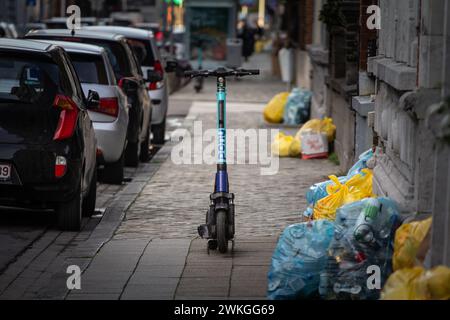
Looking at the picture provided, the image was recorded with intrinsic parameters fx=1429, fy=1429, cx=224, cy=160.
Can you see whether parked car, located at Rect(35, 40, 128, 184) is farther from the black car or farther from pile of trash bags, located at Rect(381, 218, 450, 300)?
pile of trash bags, located at Rect(381, 218, 450, 300)

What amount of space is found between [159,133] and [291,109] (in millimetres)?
3675

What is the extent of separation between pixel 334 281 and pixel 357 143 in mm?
6690

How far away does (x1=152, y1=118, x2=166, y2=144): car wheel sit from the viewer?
74.2ft

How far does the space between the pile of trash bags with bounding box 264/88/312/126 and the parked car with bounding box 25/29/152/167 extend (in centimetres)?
698

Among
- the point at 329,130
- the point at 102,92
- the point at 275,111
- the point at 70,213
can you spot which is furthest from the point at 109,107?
Answer: the point at 275,111

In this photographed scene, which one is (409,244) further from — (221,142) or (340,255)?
(221,142)

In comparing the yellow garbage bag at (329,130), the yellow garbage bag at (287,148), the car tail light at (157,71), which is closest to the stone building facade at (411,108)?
the yellow garbage bag at (329,130)

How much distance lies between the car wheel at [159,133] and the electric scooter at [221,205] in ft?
38.7

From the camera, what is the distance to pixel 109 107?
15.9m

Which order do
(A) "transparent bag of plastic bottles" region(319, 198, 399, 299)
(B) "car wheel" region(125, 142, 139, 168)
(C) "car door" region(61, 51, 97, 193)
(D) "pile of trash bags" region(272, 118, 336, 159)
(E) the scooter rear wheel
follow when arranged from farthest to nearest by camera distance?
(D) "pile of trash bags" region(272, 118, 336, 159), (B) "car wheel" region(125, 142, 139, 168), (C) "car door" region(61, 51, 97, 193), (E) the scooter rear wheel, (A) "transparent bag of plastic bottles" region(319, 198, 399, 299)

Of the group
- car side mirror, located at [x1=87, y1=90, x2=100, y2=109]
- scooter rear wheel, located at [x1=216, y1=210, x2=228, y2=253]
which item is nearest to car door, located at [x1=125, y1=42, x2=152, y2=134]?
car side mirror, located at [x1=87, y1=90, x2=100, y2=109]

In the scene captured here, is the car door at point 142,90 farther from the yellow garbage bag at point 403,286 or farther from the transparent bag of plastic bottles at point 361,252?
the yellow garbage bag at point 403,286
